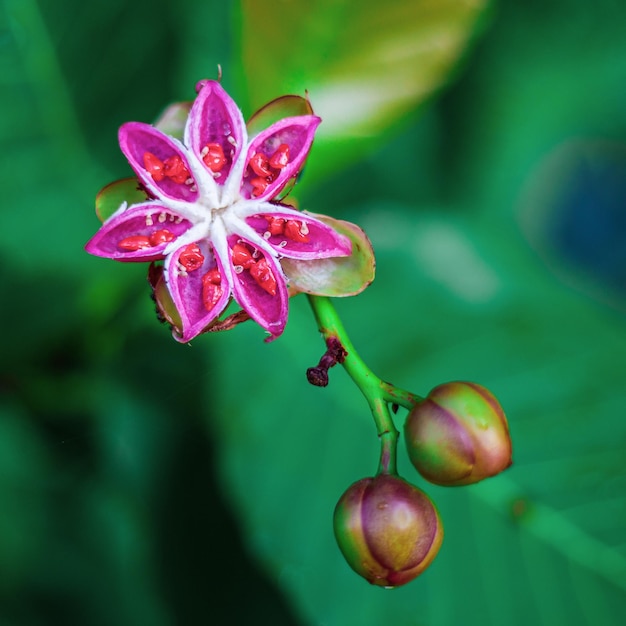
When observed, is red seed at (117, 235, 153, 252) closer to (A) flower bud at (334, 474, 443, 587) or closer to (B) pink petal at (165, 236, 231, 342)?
(B) pink petal at (165, 236, 231, 342)

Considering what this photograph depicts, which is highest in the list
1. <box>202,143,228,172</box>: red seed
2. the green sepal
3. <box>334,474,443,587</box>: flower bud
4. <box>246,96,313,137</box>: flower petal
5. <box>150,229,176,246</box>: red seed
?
<box>246,96,313,137</box>: flower petal

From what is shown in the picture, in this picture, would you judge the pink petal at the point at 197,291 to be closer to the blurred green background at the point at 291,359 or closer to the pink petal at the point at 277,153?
the pink petal at the point at 277,153

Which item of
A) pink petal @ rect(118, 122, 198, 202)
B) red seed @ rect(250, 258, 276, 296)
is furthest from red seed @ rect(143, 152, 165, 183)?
red seed @ rect(250, 258, 276, 296)

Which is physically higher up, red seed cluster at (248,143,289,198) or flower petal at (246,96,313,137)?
flower petal at (246,96,313,137)

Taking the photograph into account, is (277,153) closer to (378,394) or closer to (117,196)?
(117,196)

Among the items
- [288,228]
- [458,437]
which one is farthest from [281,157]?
[458,437]

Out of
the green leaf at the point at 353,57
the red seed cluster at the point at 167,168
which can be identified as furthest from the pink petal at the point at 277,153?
the green leaf at the point at 353,57

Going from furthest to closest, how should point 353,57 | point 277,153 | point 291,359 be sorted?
point 291,359
point 353,57
point 277,153

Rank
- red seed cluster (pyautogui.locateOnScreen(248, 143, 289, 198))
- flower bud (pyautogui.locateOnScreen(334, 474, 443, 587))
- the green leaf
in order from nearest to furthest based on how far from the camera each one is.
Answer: flower bud (pyautogui.locateOnScreen(334, 474, 443, 587)), red seed cluster (pyautogui.locateOnScreen(248, 143, 289, 198)), the green leaf
